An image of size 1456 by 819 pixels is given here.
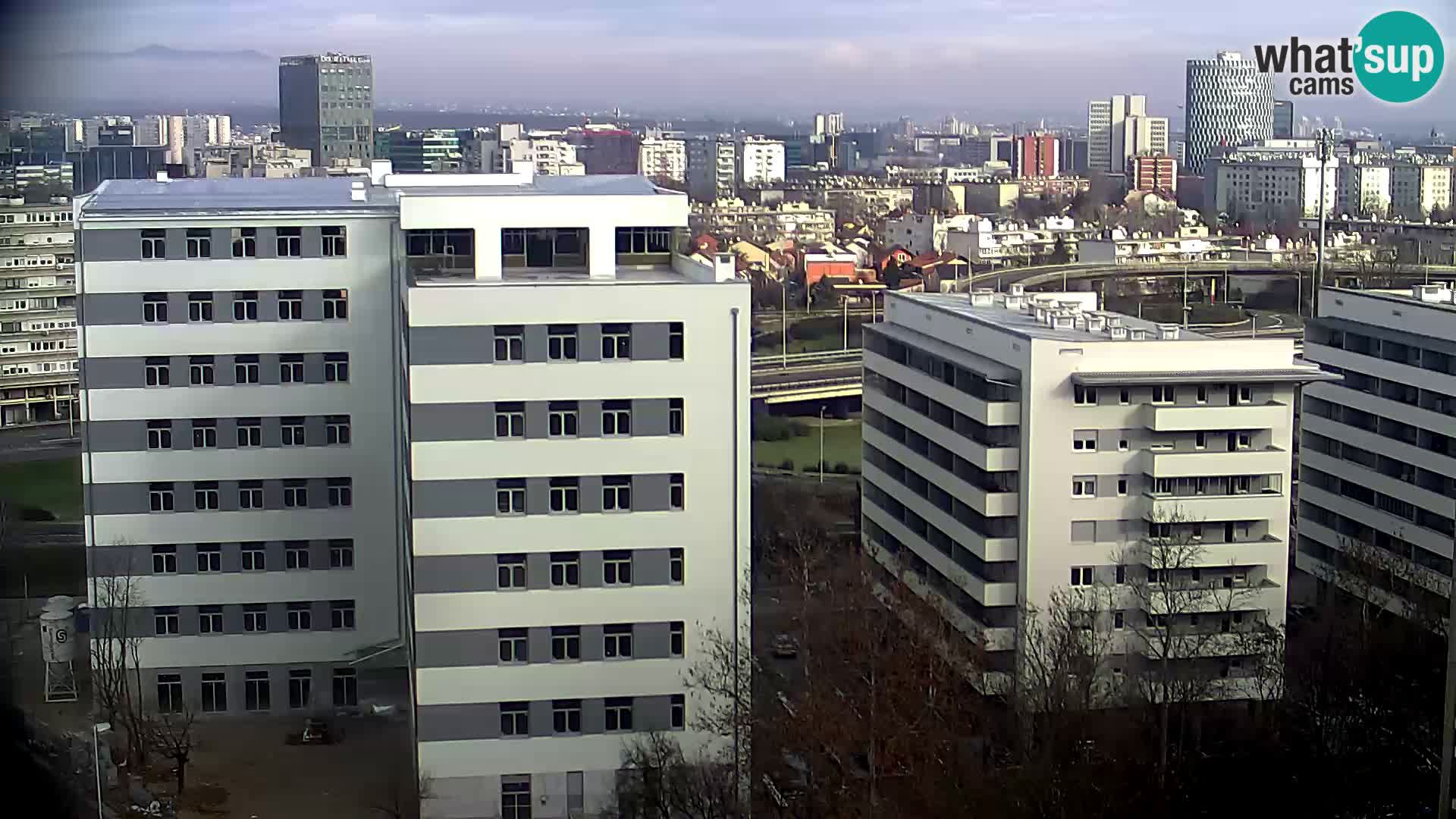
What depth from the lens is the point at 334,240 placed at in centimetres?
519

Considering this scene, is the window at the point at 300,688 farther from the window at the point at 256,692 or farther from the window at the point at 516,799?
the window at the point at 516,799

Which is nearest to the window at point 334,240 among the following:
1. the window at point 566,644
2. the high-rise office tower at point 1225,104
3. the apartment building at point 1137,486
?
the window at point 566,644

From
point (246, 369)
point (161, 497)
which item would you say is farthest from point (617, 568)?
point (161, 497)

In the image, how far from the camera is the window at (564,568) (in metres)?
4.21

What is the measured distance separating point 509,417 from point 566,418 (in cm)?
13

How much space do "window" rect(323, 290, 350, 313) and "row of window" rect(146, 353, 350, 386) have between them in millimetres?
111

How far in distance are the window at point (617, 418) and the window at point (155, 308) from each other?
161cm

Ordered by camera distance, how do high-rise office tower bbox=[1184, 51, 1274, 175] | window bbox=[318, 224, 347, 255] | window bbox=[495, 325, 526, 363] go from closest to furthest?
window bbox=[495, 325, 526, 363] < window bbox=[318, 224, 347, 255] < high-rise office tower bbox=[1184, 51, 1274, 175]

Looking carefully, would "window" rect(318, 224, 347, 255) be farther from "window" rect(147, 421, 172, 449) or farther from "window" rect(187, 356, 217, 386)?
"window" rect(147, 421, 172, 449)

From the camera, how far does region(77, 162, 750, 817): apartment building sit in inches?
165

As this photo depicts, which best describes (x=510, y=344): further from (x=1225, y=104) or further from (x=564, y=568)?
(x=1225, y=104)

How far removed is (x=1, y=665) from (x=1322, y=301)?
473 cm

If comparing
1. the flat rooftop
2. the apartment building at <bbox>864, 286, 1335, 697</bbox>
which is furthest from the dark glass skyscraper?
the apartment building at <bbox>864, 286, 1335, 697</bbox>

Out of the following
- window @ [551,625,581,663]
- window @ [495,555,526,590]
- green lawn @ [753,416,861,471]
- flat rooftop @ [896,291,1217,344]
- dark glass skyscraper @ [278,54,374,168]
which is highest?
dark glass skyscraper @ [278,54,374,168]
